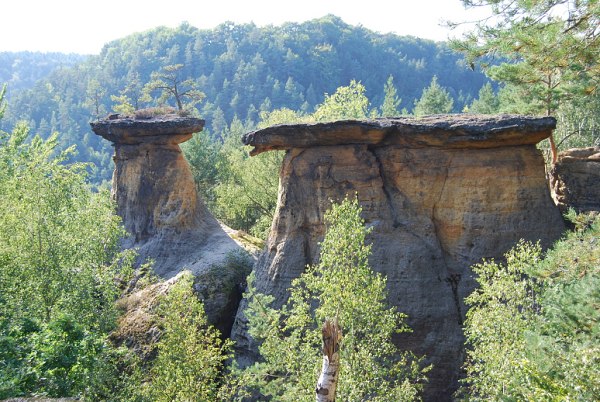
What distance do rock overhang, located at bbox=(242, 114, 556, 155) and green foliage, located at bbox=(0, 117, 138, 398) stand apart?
18.2 feet

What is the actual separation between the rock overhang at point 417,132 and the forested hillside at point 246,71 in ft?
276

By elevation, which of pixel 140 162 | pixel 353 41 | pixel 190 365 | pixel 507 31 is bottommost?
pixel 190 365

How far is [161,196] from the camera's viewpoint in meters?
23.8

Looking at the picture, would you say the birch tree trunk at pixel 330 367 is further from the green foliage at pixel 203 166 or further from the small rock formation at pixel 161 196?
the green foliage at pixel 203 166

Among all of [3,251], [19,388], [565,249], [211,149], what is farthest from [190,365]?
[211,149]

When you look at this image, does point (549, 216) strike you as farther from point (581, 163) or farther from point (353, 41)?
point (353, 41)

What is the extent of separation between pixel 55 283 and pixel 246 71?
4490 inches

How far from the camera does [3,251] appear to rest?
15.0m

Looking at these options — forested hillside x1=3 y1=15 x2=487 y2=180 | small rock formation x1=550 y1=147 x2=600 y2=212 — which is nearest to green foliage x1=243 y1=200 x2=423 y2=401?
small rock formation x1=550 y1=147 x2=600 y2=212

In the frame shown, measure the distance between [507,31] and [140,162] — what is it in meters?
15.7

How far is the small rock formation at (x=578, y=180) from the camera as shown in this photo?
1648 centimetres

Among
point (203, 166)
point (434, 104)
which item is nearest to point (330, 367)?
point (203, 166)

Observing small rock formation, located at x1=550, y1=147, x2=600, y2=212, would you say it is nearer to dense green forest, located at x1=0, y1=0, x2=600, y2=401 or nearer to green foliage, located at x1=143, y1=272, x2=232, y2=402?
dense green forest, located at x1=0, y1=0, x2=600, y2=401

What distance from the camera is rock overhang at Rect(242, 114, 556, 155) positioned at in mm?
15328
